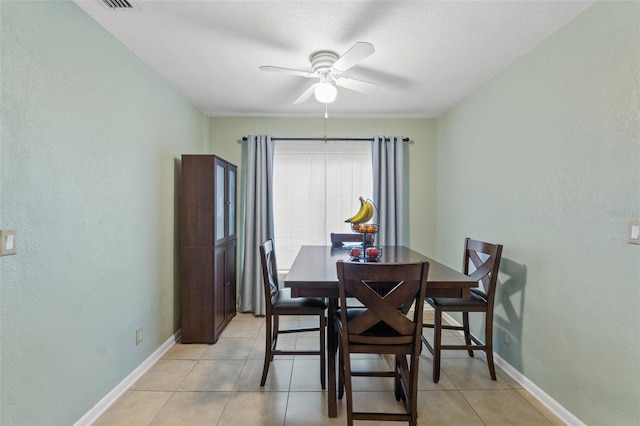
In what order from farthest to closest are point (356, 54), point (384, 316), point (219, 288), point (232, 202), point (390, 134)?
point (390, 134), point (232, 202), point (219, 288), point (356, 54), point (384, 316)

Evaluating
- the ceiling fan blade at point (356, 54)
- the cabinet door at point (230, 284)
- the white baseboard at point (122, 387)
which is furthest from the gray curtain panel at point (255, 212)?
the ceiling fan blade at point (356, 54)

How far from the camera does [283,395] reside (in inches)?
84.7

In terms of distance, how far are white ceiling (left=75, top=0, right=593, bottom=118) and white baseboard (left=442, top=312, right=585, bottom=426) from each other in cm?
235

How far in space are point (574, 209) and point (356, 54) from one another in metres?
1.59

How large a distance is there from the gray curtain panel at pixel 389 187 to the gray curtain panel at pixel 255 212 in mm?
1298

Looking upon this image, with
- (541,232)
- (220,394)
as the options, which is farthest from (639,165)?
(220,394)

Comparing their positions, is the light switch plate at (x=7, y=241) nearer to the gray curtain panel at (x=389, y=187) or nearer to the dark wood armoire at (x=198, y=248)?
the dark wood armoire at (x=198, y=248)

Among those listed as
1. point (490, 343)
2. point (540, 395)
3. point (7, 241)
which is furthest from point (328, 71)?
point (540, 395)

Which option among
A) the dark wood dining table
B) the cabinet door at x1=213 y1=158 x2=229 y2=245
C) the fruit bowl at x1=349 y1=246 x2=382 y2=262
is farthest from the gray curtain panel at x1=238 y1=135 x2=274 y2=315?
the fruit bowl at x1=349 y1=246 x2=382 y2=262

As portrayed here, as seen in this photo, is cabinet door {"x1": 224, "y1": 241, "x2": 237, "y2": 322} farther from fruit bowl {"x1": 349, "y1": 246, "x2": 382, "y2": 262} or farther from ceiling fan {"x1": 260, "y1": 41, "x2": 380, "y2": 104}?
ceiling fan {"x1": 260, "y1": 41, "x2": 380, "y2": 104}

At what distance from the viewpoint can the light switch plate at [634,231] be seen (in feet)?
4.91

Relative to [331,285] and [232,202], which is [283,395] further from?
[232,202]

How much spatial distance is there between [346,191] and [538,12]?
8.25 ft

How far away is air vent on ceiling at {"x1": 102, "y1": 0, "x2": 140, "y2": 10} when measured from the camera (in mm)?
1755
